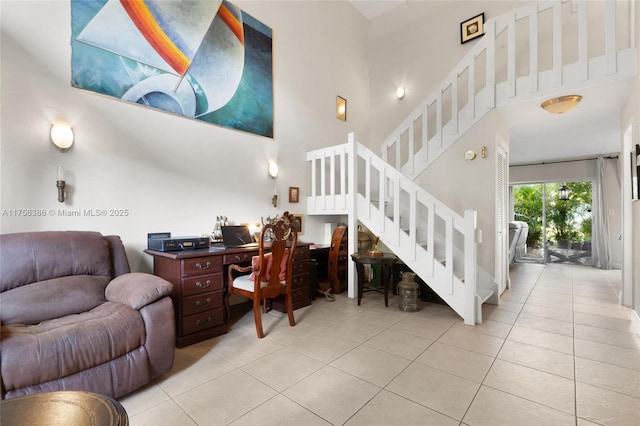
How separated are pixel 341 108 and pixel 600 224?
6.65 metres

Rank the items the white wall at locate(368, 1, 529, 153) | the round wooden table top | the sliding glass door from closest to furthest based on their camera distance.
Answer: the round wooden table top
the white wall at locate(368, 1, 529, 153)
the sliding glass door

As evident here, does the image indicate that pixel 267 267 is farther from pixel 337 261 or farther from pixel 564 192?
pixel 564 192

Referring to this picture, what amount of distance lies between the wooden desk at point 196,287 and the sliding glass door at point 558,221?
8348 millimetres

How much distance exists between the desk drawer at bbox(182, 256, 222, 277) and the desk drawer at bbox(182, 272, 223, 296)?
47 mm

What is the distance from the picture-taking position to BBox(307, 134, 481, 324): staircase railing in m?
3.14

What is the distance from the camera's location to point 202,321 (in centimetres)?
270

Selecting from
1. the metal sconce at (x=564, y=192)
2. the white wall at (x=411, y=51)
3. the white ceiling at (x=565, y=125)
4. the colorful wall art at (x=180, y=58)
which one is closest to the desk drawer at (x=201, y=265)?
the colorful wall art at (x=180, y=58)

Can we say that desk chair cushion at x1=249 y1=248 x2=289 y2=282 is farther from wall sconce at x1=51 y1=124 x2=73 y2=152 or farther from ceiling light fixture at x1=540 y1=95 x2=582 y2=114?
ceiling light fixture at x1=540 y1=95 x2=582 y2=114

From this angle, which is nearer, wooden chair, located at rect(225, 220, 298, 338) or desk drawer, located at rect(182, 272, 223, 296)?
desk drawer, located at rect(182, 272, 223, 296)

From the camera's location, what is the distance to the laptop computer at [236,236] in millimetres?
3299

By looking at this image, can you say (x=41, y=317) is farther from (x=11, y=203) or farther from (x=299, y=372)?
(x=299, y=372)

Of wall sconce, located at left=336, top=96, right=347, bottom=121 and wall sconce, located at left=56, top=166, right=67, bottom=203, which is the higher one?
wall sconce, located at left=336, top=96, right=347, bottom=121

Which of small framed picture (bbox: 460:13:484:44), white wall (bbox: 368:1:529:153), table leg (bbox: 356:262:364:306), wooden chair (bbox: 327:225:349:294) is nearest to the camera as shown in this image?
table leg (bbox: 356:262:364:306)

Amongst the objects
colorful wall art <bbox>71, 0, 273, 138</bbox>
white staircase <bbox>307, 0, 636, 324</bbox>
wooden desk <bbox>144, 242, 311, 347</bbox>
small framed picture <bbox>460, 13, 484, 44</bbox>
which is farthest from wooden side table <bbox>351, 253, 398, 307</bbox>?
small framed picture <bbox>460, 13, 484, 44</bbox>
